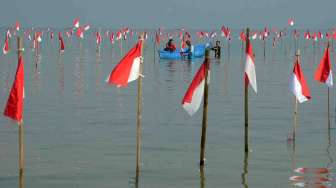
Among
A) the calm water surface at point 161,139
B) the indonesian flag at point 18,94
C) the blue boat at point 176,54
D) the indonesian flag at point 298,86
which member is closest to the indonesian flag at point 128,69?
the indonesian flag at point 18,94

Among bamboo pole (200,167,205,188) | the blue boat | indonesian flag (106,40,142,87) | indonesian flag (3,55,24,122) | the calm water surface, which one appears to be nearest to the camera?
indonesian flag (3,55,24,122)

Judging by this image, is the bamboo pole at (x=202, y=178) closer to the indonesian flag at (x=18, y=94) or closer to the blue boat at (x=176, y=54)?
the indonesian flag at (x=18, y=94)

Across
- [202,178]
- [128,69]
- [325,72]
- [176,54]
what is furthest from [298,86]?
[176,54]

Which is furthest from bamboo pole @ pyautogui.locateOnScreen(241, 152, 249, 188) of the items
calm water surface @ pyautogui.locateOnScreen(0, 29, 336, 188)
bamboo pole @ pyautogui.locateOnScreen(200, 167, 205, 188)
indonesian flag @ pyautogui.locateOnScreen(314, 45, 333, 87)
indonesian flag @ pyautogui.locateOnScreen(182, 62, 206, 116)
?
indonesian flag @ pyautogui.locateOnScreen(314, 45, 333, 87)

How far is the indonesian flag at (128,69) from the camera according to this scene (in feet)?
51.6

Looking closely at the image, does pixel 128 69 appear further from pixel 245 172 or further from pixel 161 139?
pixel 161 139

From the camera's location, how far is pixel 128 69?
622 inches

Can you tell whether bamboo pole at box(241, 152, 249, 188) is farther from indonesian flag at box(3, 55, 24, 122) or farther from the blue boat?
the blue boat

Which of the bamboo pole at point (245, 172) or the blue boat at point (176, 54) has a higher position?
the blue boat at point (176, 54)

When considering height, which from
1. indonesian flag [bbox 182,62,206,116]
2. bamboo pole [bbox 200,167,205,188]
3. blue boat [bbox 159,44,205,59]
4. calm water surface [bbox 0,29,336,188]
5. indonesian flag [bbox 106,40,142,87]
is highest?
blue boat [bbox 159,44,205,59]

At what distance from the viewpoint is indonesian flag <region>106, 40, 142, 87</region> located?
620 inches

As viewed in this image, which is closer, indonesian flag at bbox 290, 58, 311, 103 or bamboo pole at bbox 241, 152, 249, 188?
bamboo pole at bbox 241, 152, 249, 188

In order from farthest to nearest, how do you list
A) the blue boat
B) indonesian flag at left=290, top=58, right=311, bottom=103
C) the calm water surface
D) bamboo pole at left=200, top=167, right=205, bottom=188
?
the blue boat < indonesian flag at left=290, top=58, right=311, bottom=103 < the calm water surface < bamboo pole at left=200, top=167, right=205, bottom=188

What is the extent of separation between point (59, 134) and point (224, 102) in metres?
11.0
